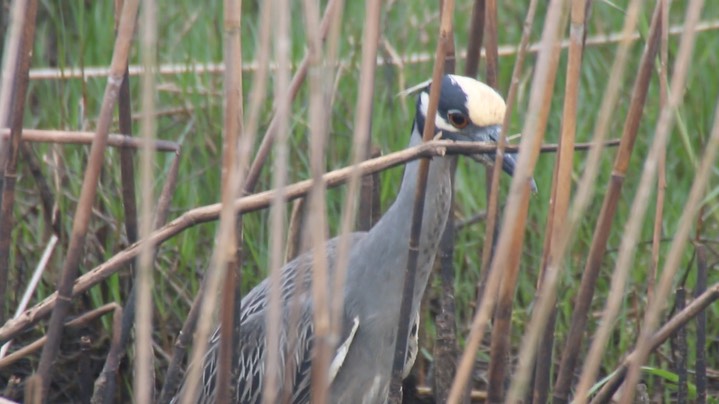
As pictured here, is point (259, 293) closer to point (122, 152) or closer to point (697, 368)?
point (122, 152)

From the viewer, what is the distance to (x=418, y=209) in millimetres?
2211

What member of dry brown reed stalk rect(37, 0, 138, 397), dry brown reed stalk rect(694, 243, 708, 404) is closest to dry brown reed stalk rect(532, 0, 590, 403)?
dry brown reed stalk rect(694, 243, 708, 404)

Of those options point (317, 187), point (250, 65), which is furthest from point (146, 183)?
point (250, 65)

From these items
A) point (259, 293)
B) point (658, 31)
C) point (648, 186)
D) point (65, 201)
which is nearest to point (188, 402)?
point (648, 186)

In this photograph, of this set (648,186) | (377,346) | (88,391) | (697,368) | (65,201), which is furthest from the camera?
(65,201)

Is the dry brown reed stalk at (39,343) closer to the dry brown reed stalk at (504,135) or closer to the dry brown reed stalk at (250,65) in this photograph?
the dry brown reed stalk at (504,135)

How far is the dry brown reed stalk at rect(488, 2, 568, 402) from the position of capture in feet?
5.49

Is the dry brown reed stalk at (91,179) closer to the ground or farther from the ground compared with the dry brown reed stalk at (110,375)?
farther from the ground

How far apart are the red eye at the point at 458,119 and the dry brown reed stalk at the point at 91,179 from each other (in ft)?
2.89

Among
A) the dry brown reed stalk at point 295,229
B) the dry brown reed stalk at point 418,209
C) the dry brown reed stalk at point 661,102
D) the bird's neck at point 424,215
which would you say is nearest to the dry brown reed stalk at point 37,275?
the dry brown reed stalk at point 295,229

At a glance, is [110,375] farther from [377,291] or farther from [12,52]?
[12,52]

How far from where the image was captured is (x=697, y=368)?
101 inches

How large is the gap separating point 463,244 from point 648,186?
5.51 ft

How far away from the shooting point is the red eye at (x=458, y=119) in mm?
2555
